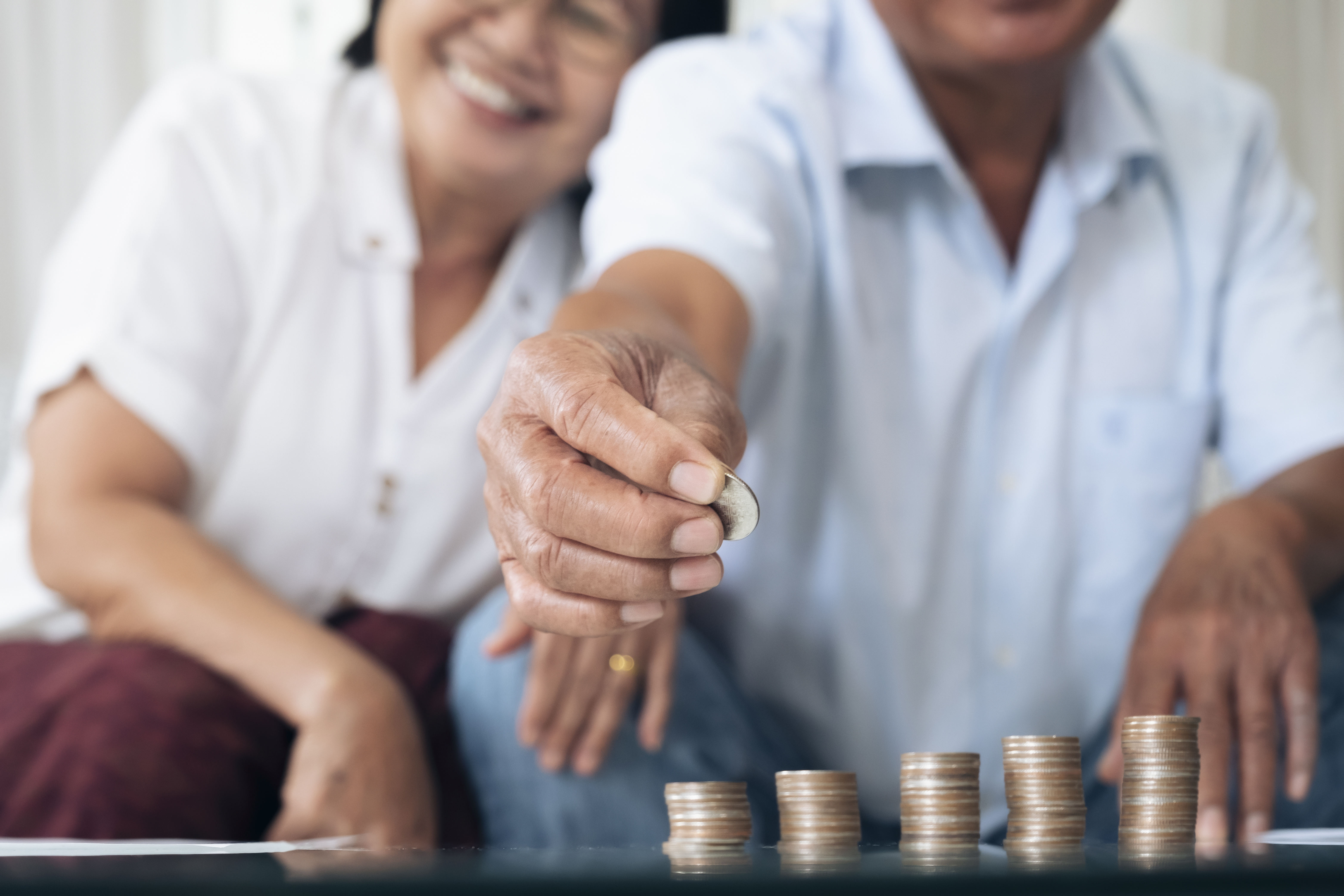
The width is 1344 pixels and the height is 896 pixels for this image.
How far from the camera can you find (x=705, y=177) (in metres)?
1.02

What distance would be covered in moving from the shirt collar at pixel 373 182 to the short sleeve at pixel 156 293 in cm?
14

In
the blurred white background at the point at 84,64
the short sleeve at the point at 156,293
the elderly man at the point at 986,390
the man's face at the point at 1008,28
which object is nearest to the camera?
the elderly man at the point at 986,390

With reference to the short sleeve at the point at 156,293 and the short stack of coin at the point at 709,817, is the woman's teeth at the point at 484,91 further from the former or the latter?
the short stack of coin at the point at 709,817

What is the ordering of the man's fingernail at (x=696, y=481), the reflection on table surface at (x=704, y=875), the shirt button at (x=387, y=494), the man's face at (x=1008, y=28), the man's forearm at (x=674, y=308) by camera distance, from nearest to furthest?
the reflection on table surface at (x=704, y=875) < the man's fingernail at (x=696, y=481) < the man's forearm at (x=674, y=308) < the man's face at (x=1008, y=28) < the shirt button at (x=387, y=494)

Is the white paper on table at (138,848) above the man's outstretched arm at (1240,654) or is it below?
above

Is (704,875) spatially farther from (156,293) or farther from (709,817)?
(156,293)

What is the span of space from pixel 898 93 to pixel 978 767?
804 millimetres

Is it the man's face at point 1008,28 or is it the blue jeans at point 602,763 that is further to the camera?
the man's face at point 1008,28

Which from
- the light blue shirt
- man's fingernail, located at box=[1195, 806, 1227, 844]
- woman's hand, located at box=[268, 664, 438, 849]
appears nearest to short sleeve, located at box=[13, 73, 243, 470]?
woman's hand, located at box=[268, 664, 438, 849]

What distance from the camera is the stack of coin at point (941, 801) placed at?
0.52 metres

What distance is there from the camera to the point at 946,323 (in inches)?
46.3

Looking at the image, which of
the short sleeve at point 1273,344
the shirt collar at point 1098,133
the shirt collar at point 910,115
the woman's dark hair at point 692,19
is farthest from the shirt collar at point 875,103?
the short sleeve at point 1273,344

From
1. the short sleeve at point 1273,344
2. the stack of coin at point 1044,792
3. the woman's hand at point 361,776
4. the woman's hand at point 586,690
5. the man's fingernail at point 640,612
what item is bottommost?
the woman's hand at point 361,776

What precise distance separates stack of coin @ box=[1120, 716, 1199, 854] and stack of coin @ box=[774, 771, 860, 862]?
0.38 ft
